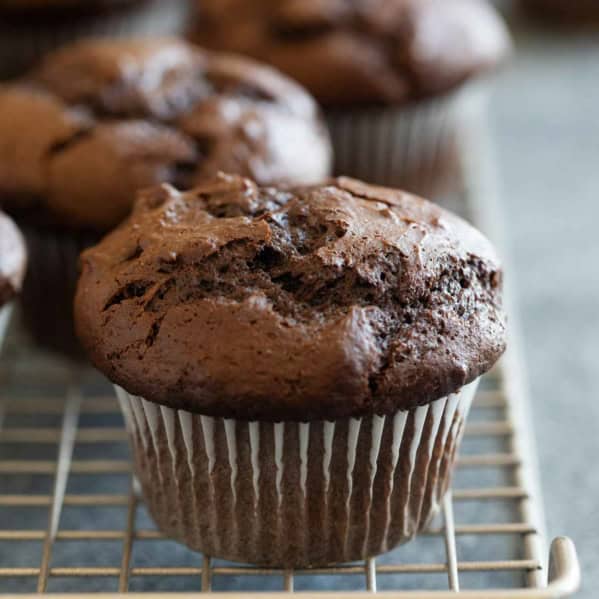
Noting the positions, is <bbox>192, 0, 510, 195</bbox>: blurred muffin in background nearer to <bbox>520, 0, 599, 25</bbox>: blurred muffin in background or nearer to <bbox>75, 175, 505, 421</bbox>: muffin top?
<bbox>75, 175, 505, 421</bbox>: muffin top

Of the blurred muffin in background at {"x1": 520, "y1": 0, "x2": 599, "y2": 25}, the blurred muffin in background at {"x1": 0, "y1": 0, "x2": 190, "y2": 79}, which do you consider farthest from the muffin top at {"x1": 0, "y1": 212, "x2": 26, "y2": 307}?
the blurred muffin in background at {"x1": 520, "y1": 0, "x2": 599, "y2": 25}

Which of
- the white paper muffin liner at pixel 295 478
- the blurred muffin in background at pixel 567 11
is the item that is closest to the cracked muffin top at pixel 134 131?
the white paper muffin liner at pixel 295 478

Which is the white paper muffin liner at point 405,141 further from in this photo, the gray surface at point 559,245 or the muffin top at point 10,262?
the muffin top at point 10,262

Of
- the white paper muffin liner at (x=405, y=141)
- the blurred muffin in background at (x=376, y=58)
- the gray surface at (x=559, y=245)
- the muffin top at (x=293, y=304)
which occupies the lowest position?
the gray surface at (x=559, y=245)

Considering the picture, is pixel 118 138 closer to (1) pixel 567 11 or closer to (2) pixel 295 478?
(2) pixel 295 478

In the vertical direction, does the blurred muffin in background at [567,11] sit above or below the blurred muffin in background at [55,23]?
below

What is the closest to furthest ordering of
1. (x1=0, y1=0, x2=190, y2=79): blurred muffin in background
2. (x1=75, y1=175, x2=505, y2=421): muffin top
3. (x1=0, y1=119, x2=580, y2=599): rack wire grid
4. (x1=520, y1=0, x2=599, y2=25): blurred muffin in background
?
(x1=75, y1=175, x2=505, y2=421): muffin top < (x1=0, y1=119, x2=580, y2=599): rack wire grid < (x1=0, y1=0, x2=190, y2=79): blurred muffin in background < (x1=520, y1=0, x2=599, y2=25): blurred muffin in background

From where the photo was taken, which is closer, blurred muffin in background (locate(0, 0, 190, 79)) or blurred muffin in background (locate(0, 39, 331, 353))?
blurred muffin in background (locate(0, 39, 331, 353))
